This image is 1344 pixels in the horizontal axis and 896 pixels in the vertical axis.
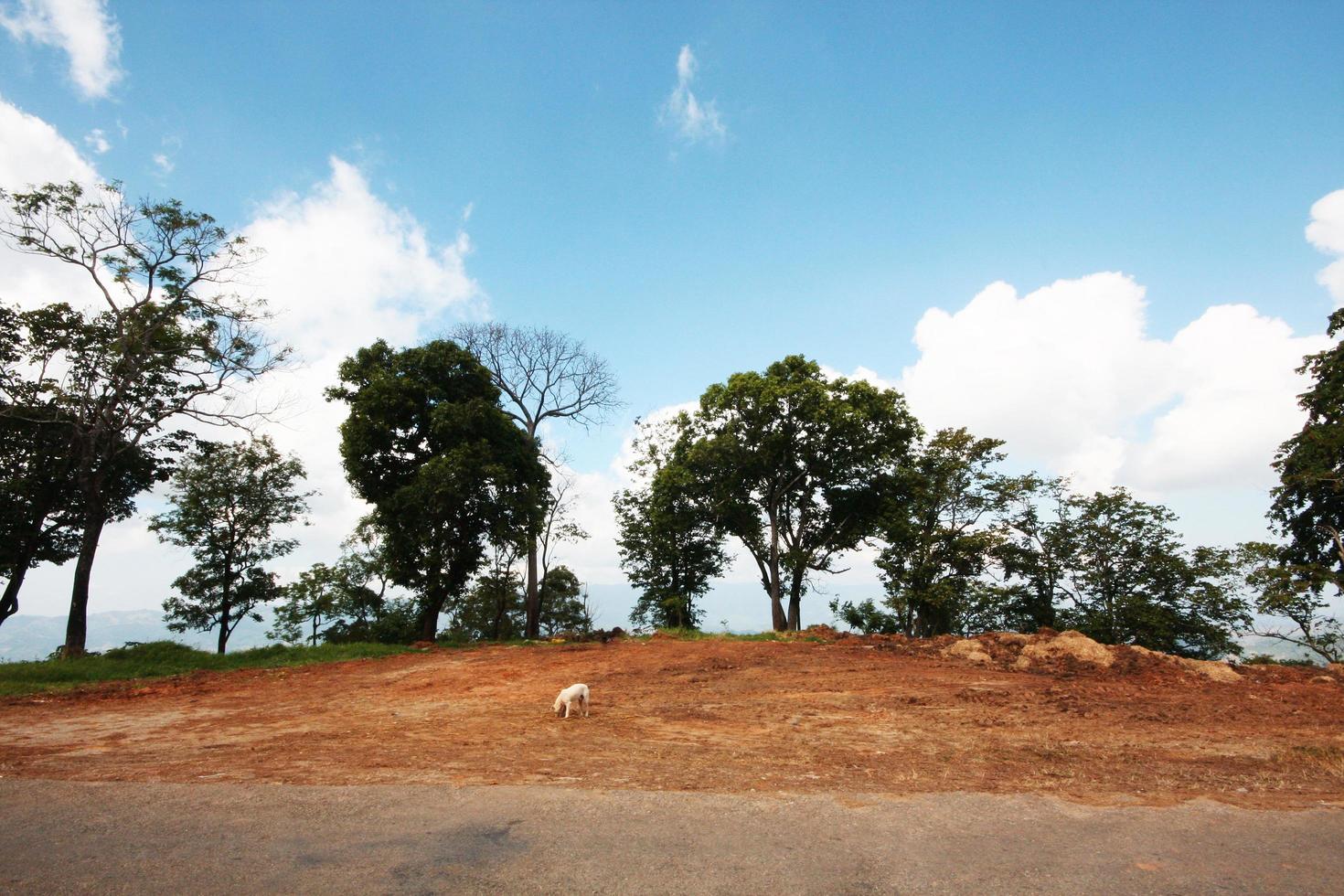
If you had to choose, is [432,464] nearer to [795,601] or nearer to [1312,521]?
[795,601]

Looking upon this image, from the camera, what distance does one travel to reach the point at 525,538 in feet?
82.6

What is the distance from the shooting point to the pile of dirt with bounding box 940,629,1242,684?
1311 centimetres

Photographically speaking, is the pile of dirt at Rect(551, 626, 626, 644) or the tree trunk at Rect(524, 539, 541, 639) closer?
the pile of dirt at Rect(551, 626, 626, 644)

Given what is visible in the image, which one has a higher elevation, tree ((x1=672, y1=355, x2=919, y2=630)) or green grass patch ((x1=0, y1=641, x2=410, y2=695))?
tree ((x1=672, y1=355, x2=919, y2=630))

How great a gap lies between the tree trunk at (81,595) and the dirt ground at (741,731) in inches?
211

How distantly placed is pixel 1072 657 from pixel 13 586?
30.8 meters

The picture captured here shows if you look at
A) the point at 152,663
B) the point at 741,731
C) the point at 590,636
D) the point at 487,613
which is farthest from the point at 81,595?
the point at 487,613

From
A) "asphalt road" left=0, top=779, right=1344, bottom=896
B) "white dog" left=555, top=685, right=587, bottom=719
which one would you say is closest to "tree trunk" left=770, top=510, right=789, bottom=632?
"white dog" left=555, top=685, right=587, bottom=719

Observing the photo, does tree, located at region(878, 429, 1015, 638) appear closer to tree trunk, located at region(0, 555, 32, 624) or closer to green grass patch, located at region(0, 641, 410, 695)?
green grass patch, located at region(0, 641, 410, 695)

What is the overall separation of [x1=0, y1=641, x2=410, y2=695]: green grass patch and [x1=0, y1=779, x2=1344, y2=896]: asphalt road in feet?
34.1

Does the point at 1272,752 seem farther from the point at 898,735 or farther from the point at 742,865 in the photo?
the point at 742,865

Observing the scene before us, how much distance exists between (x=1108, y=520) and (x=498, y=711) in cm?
2490

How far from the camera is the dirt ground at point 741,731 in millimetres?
6387

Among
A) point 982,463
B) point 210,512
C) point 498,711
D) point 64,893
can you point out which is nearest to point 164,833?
point 64,893
